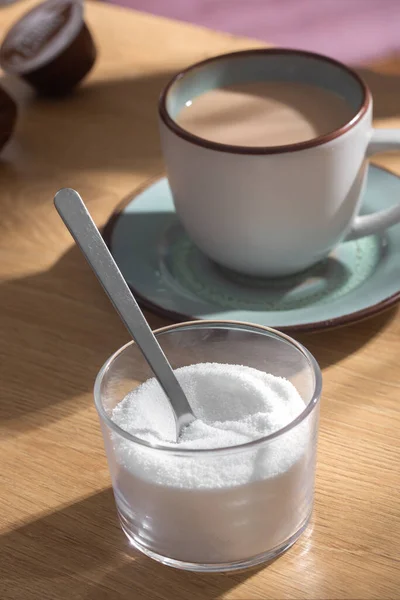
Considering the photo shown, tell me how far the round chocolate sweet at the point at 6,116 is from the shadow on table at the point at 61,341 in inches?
9.7

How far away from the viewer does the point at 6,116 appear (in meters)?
0.96

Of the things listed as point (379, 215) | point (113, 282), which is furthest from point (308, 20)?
point (113, 282)

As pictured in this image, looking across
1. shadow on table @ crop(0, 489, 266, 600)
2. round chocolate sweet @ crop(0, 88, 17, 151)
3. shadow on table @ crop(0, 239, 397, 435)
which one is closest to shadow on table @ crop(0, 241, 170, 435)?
shadow on table @ crop(0, 239, 397, 435)

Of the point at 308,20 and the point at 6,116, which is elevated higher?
the point at 6,116

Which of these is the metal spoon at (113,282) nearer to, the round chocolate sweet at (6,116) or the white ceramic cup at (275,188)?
the white ceramic cup at (275,188)

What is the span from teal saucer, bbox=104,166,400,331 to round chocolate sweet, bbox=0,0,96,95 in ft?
1.00

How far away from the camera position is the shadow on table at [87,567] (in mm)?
500

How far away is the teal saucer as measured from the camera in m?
0.68

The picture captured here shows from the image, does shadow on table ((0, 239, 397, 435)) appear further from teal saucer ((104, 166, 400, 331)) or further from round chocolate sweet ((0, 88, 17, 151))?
round chocolate sweet ((0, 88, 17, 151))

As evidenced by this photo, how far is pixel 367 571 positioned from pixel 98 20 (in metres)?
0.99

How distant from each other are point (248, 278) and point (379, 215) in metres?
0.12

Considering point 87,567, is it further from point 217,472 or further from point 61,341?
point 61,341

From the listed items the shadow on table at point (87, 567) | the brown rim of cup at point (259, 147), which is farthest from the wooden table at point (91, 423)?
the brown rim of cup at point (259, 147)

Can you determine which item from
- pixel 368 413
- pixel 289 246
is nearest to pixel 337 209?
pixel 289 246
